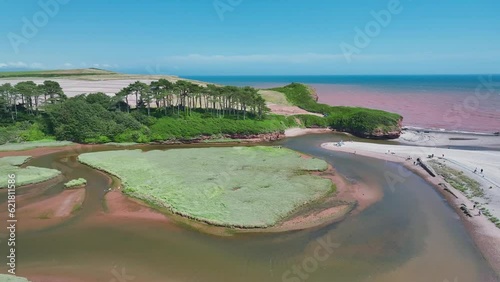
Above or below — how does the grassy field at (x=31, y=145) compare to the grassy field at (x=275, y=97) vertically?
below

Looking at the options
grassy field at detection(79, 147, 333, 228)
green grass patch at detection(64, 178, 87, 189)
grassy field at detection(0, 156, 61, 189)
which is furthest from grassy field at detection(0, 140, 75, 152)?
green grass patch at detection(64, 178, 87, 189)

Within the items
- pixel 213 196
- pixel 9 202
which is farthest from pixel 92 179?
pixel 213 196

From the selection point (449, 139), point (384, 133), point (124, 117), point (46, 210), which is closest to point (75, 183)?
point (46, 210)

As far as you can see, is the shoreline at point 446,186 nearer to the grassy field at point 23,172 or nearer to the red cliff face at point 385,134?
the red cliff face at point 385,134

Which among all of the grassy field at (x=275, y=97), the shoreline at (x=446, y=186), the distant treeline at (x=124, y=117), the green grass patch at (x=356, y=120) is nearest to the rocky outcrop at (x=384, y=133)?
the green grass patch at (x=356, y=120)

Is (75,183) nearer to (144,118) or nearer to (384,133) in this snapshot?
(144,118)

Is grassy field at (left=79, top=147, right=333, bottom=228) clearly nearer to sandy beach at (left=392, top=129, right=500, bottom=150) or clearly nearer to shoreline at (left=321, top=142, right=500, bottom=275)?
shoreline at (left=321, top=142, right=500, bottom=275)
